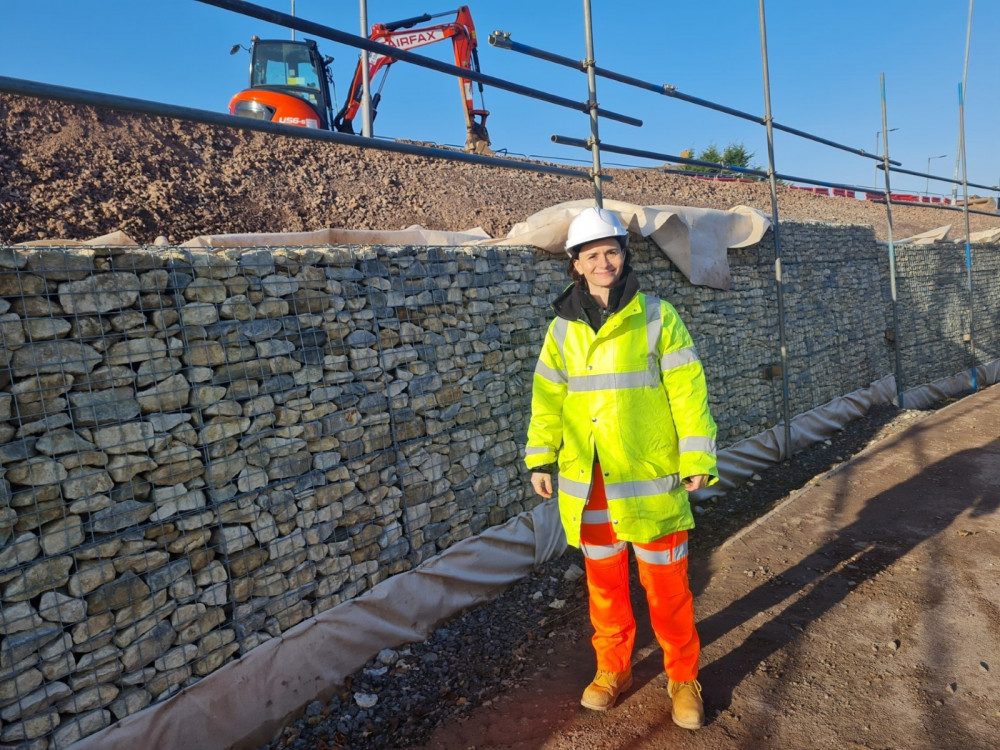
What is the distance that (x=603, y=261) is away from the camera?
9.93ft

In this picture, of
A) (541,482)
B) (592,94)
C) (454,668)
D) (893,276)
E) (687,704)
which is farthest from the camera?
(893,276)

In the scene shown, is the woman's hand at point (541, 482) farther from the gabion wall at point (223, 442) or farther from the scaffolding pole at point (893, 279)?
the scaffolding pole at point (893, 279)

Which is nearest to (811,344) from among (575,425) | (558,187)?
(575,425)

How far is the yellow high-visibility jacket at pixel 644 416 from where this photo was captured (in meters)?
2.88

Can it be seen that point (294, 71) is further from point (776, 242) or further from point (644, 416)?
point (644, 416)

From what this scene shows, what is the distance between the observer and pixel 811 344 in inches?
330

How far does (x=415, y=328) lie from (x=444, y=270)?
0.48 metres

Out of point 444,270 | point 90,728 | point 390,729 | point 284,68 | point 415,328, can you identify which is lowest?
point 390,729

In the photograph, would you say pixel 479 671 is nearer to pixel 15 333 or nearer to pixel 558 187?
pixel 15 333

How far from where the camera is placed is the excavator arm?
47.1 ft

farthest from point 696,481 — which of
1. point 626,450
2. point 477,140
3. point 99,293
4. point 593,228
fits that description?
point 477,140

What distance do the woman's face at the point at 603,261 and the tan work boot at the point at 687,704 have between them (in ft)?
5.87

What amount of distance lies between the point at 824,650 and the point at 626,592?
3.93 ft

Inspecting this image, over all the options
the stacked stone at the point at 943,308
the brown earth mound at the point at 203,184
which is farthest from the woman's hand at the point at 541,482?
the stacked stone at the point at 943,308
